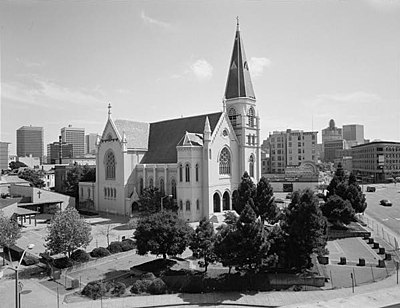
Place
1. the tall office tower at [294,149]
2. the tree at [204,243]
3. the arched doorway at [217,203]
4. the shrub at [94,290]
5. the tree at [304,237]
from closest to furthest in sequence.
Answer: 1. the shrub at [94,290]
2. the tree at [304,237]
3. the tree at [204,243]
4. the arched doorway at [217,203]
5. the tall office tower at [294,149]

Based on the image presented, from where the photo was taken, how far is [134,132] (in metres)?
63.4

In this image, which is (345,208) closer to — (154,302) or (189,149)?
(189,149)

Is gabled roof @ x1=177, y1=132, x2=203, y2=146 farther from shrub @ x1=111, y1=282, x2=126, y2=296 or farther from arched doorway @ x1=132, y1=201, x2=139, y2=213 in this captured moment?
shrub @ x1=111, y1=282, x2=126, y2=296

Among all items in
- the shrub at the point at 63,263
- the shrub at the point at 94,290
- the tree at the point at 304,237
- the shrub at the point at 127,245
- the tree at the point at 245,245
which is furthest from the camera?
the shrub at the point at 127,245

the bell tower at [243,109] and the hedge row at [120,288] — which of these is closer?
the hedge row at [120,288]

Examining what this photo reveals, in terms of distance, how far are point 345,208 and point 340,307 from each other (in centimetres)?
2321

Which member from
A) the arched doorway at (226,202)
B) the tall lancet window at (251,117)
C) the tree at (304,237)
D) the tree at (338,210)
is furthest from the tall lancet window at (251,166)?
the tree at (304,237)

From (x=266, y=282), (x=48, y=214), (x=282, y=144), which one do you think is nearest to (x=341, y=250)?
(x=266, y=282)

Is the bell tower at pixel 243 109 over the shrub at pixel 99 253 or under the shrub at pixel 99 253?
over

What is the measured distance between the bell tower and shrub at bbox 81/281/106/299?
3545 centimetres

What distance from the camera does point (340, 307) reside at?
2189 cm

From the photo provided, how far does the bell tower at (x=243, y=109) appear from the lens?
57625 millimetres

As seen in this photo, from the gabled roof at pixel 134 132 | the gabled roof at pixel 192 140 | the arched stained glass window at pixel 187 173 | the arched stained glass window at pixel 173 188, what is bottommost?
the arched stained glass window at pixel 173 188

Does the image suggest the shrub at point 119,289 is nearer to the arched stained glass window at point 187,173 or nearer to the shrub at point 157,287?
the shrub at point 157,287
